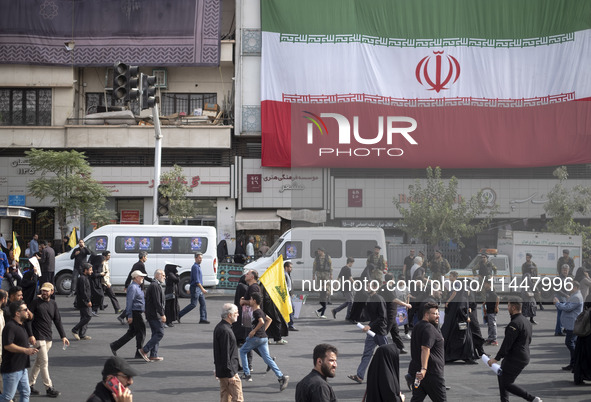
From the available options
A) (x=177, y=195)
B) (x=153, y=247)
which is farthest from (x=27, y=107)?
(x=153, y=247)

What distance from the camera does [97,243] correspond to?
2341cm

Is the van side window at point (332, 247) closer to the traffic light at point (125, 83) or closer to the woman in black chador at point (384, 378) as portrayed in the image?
the woman in black chador at point (384, 378)

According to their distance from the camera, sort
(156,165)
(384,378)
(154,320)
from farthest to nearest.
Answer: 1. (156,165)
2. (154,320)
3. (384,378)

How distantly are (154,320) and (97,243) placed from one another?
37.4 ft

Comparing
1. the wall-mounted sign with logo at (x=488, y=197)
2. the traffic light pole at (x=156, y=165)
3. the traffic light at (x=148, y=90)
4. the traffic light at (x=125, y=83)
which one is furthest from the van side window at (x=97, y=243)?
the wall-mounted sign with logo at (x=488, y=197)

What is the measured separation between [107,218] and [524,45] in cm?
2867

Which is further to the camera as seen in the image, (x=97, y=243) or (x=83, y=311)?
(x=97, y=243)

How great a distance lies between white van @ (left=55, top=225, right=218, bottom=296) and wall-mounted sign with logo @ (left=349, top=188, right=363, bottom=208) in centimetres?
1961

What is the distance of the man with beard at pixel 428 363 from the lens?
8.27 m

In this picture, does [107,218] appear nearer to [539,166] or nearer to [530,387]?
[530,387]

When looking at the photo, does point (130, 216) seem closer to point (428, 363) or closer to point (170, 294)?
point (170, 294)

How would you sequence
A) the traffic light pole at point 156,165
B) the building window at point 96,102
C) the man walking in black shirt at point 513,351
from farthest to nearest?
1. the building window at point 96,102
2. the traffic light pole at point 156,165
3. the man walking in black shirt at point 513,351

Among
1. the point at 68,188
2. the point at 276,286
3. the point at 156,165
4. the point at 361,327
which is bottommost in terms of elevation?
the point at 361,327

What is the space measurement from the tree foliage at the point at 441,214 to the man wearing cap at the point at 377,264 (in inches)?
13.6
